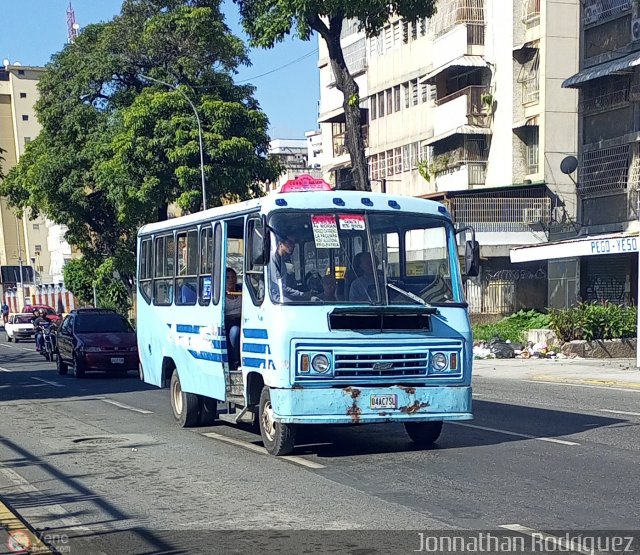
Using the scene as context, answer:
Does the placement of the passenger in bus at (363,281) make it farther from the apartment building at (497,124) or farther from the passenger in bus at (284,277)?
the apartment building at (497,124)

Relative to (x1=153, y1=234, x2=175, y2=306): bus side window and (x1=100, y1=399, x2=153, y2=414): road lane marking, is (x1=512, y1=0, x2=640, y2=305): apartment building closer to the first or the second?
(x1=100, y1=399, x2=153, y2=414): road lane marking

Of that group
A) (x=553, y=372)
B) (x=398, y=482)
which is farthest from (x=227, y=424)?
(x=553, y=372)

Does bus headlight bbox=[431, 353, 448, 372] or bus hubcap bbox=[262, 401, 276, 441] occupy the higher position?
bus headlight bbox=[431, 353, 448, 372]

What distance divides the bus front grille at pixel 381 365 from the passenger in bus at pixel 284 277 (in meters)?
0.78

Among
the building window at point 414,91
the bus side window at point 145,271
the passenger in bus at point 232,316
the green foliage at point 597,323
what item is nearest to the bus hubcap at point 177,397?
the bus side window at point 145,271

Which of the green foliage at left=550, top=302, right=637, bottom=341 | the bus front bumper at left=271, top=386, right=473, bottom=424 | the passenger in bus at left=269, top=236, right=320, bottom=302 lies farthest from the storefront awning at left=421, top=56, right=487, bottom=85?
the bus front bumper at left=271, top=386, right=473, bottom=424

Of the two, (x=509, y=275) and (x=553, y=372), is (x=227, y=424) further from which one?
(x=509, y=275)

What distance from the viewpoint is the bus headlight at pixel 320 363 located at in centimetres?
1091

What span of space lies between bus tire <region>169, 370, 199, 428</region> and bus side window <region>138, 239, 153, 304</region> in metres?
1.70

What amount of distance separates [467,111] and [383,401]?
29553 millimetres

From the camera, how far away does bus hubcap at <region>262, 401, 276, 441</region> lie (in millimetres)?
11594

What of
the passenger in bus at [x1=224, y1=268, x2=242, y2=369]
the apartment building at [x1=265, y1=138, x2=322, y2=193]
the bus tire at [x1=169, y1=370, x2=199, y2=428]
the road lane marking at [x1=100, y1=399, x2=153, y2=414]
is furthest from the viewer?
the apartment building at [x1=265, y1=138, x2=322, y2=193]

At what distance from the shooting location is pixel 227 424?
1496 cm

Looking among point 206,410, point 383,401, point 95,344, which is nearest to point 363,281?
point 383,401
